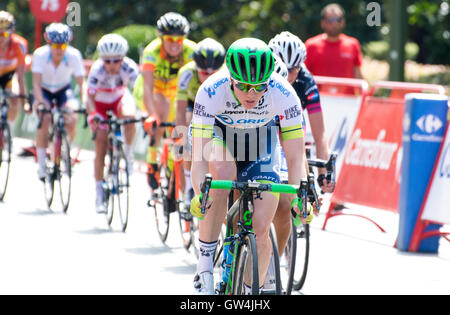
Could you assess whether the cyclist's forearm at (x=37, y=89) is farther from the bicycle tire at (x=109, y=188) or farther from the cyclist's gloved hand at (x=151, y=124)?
the cyclist's gloved hand at (x=151, y=124)

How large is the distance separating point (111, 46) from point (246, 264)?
545 cm

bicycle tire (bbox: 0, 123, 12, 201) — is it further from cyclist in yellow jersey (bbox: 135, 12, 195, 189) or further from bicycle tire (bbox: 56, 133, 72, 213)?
cyclist in yellow jersey (bbox: 135, 12, 195, 189)

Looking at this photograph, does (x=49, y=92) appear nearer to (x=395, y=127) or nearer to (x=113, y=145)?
(x=113, y=145)

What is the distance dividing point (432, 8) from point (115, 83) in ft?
42.2

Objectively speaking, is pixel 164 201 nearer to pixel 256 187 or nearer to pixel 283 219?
pixel 283 219

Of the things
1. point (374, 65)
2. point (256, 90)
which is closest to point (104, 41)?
point (256, 90)

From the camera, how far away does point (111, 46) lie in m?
10.9

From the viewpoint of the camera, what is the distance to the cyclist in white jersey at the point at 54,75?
12.6 m

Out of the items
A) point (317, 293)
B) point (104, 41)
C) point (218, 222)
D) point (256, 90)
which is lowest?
point (317, 293)

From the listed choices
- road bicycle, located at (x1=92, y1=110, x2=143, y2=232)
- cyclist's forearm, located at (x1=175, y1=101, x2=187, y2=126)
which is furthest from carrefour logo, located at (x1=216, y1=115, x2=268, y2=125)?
road bicycle, located at (x1=92, y1=110, x2=143, y2=232)

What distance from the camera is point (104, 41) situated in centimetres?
1080

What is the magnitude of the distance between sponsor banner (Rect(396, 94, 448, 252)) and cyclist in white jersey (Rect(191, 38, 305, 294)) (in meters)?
3.48

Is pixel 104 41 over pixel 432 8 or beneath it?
beneath

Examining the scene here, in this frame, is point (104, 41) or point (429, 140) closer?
point (429, 140)
